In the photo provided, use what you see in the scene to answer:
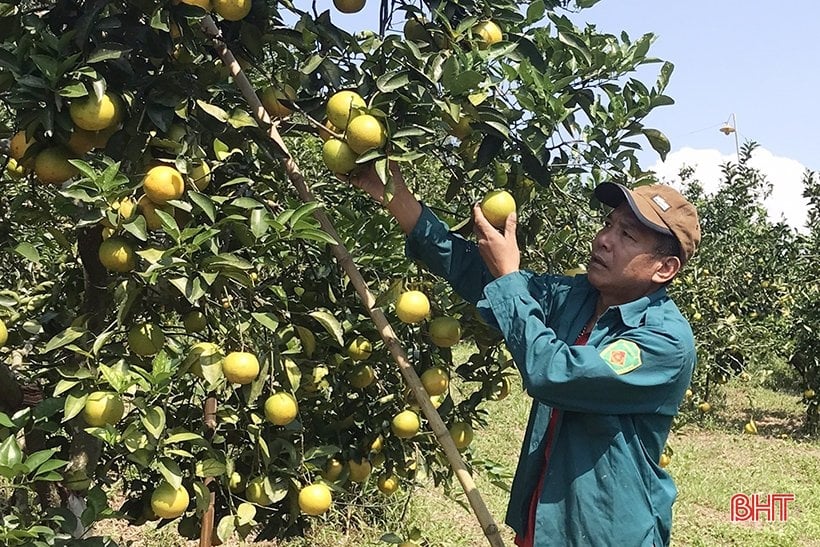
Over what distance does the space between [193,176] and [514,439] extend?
5.57 m

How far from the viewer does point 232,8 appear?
4.97ft

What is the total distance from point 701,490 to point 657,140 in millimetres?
4501

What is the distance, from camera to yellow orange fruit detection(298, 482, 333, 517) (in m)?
1.77

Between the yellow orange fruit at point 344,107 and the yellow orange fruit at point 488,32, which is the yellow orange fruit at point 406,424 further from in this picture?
the yellow orange fruit at point 488,32

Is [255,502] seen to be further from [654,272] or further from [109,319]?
[654,272]

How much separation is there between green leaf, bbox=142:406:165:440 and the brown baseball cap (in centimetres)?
104

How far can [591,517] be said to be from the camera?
1652 mm

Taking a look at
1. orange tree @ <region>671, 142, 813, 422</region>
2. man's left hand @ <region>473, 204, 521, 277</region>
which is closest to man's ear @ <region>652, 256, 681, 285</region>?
man's left hand @ <region>473, 204, 521, 277</region>

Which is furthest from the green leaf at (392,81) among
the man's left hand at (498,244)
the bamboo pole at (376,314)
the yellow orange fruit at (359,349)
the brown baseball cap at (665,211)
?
the yellow orange fruit at (359,349)

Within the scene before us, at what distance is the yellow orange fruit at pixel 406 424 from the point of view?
1.92m

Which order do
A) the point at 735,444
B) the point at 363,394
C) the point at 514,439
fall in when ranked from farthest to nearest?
the point at 735,444 < the point at 514,439 < the point at 363,394

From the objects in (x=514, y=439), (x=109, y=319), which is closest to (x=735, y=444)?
(x=514, y=439)

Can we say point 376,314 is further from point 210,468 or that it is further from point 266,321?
point 210,468
